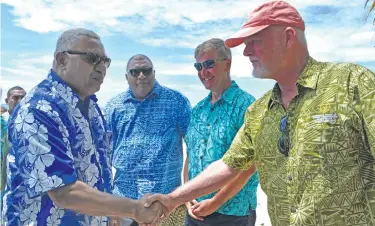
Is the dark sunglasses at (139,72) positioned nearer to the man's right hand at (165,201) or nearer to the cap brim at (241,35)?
the man's right hand at (165,201)

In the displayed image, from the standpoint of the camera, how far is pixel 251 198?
4.03m

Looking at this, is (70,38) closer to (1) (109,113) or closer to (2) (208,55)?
(2) (208,55)

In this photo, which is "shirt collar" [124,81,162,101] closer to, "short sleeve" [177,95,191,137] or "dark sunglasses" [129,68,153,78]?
"dark sunglasses" [129,68,153,78]

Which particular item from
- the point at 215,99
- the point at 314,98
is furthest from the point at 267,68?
the point at 215,99

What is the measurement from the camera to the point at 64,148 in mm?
2367

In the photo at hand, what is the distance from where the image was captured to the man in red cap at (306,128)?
81.7 inches

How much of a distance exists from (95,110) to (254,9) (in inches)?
46.6

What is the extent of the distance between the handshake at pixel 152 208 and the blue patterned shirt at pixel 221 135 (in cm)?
47

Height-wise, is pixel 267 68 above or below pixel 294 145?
above

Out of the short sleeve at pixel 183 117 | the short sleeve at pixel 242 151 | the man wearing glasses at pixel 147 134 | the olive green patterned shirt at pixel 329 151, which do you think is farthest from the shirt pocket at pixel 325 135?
the short sleeve at pixel 183 117

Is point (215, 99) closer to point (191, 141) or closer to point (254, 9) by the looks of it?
point (191, 141)

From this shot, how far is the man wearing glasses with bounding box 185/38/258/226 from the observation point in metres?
3.91

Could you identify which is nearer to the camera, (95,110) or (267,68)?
(267,68)

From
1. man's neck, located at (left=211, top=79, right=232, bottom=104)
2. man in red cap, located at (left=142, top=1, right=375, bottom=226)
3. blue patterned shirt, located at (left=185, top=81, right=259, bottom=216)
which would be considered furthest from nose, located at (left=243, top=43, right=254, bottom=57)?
man's neck, located at (left=211, top=79, right=232, bottom=104)
